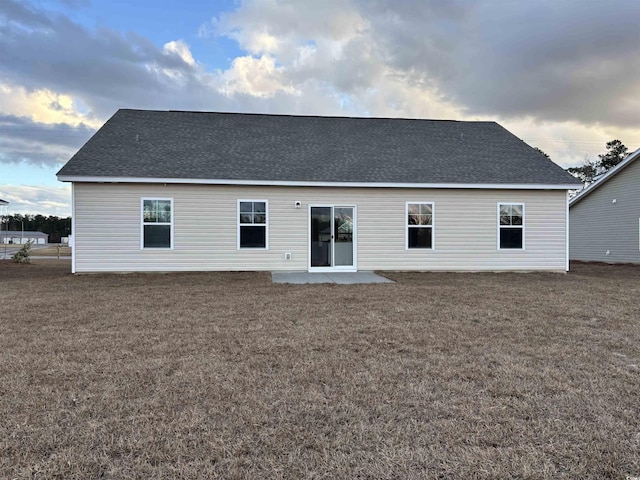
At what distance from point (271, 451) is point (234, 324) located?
3.47 m

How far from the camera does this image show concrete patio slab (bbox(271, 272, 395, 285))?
10202 millimetres

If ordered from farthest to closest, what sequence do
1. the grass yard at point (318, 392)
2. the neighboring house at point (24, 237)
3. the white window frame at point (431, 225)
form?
the neighboring house at point (24, 237) → the white window frame at point (431, 225) → the grass yard at point (318, 392)

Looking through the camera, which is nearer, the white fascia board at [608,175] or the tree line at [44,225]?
the white fascia board at [608,175]

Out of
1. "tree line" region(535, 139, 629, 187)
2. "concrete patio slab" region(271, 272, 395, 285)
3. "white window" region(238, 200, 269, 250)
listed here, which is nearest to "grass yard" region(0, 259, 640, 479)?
"concrete patio slab" region(271, 272, 395, 285)

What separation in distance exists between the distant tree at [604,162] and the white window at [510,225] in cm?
2677

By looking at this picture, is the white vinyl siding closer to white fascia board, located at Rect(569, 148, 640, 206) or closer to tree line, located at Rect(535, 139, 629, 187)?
white fascia board, located at Rect(569, 148, 640, 206)

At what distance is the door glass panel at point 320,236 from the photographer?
12.2 m

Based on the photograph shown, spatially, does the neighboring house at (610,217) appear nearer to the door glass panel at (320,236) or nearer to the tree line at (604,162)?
the door glass panel at (320,236)

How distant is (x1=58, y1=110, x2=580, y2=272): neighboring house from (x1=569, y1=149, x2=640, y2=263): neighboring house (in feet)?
21.2

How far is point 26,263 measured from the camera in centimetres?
1695

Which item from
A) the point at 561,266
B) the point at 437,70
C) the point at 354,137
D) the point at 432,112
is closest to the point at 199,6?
the point at 354,137

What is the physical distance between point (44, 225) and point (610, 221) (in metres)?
90.3

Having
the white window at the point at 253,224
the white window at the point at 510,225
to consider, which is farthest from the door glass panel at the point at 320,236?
the white window at the point at 510,225

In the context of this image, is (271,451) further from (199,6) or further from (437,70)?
(437,70)
